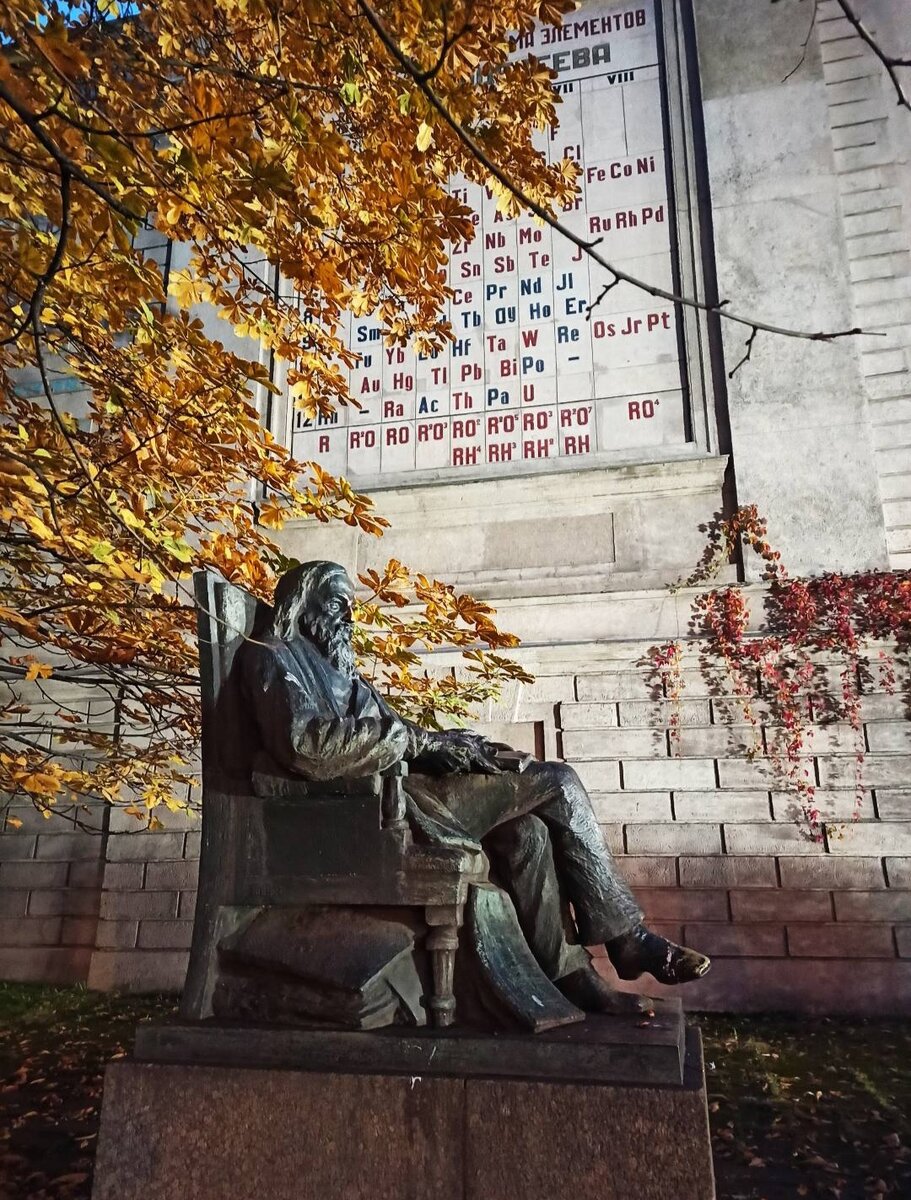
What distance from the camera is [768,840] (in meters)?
6.93

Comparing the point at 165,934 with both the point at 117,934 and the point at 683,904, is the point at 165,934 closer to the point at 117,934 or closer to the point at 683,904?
the point at 117,934

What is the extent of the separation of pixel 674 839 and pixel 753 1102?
8.74 feet

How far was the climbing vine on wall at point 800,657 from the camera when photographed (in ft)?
23.0

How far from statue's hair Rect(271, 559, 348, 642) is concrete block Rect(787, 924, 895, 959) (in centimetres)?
527

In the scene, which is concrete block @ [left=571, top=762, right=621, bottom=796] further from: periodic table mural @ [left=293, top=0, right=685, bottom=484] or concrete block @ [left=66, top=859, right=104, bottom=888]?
concrete block @ [left=66, top=859, right=104, bottom=888]

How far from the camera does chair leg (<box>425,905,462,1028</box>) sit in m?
2.59

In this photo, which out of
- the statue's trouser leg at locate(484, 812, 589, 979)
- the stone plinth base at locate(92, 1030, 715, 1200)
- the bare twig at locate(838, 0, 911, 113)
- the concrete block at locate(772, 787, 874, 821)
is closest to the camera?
the bare twig at locate(838, 0, 911, 113)

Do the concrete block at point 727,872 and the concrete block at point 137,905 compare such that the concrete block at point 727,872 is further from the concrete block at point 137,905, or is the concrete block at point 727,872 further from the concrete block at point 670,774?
the concrete block at point 137,905

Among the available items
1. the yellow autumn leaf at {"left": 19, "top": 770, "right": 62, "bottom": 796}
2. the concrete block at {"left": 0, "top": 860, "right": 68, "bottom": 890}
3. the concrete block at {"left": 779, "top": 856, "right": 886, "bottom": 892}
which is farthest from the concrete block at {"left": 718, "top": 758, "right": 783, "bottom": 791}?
the concrete block at {"left": 0, "top": 860, "right": 68, "bottom": 890}

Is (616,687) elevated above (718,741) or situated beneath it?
elevated above

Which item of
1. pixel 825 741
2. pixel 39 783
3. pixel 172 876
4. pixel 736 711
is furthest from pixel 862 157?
pixel 172 876

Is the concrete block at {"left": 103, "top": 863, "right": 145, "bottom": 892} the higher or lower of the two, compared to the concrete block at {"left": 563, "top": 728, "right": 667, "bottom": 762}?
lower

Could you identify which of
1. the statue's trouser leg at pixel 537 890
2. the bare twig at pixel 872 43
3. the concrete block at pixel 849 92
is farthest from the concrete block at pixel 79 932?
the concrete block at pixel 849 92

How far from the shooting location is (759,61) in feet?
28.6
